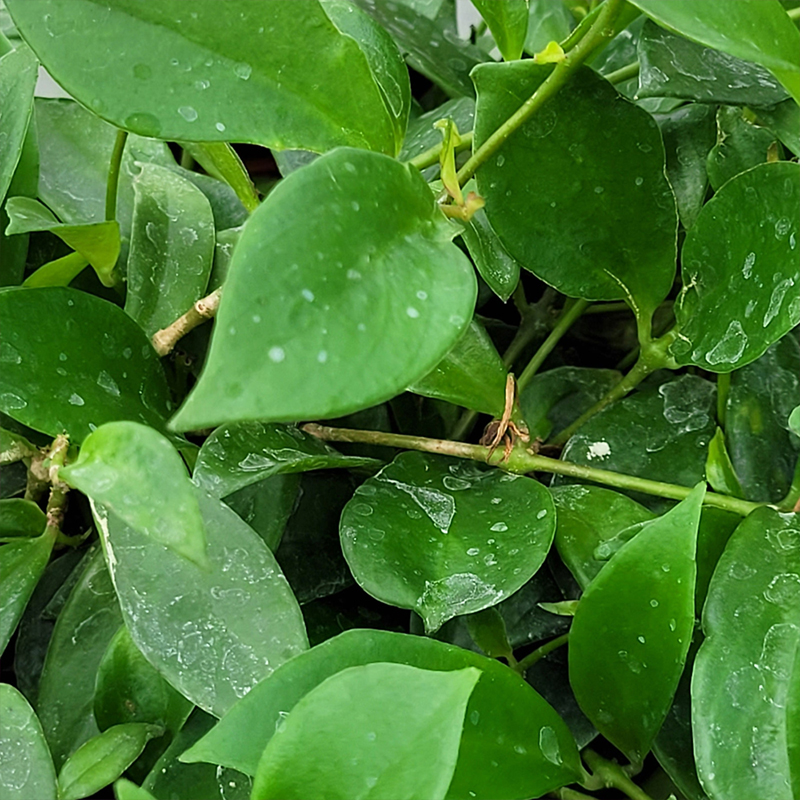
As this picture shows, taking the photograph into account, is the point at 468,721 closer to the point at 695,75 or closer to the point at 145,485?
the point at 145,485

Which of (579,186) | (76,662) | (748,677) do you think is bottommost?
(76,662)

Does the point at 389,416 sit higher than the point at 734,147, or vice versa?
the point at 734,147

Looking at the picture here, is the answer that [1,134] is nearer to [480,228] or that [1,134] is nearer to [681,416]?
[480,228]

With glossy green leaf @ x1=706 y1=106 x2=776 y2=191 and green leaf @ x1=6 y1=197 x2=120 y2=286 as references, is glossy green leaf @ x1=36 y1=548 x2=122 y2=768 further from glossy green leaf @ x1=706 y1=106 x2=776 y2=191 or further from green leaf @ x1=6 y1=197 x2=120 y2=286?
glossy green leaf @ x1=706 y1=106 x2=776 y2=191

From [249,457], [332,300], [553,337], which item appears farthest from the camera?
[553,337]

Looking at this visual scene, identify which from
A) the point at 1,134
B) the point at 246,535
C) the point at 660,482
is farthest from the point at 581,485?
the point at 1,134

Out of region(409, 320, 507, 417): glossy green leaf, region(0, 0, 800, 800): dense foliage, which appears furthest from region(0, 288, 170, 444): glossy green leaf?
region(409, 320, 507, 417): glossy green leaf

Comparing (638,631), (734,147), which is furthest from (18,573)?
(734,147)
